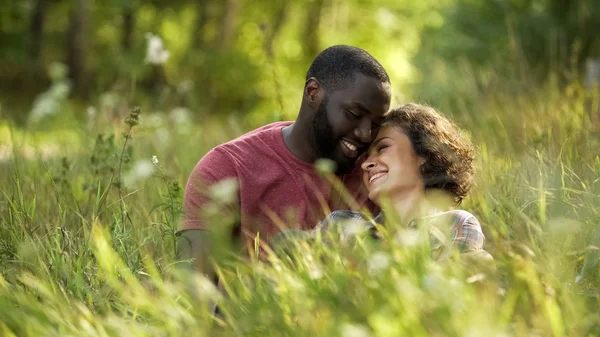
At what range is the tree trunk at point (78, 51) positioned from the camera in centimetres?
1903

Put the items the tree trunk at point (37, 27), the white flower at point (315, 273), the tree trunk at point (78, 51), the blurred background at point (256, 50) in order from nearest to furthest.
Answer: the white flower at point (315, 273)
the blurred background at point (256, 50)
the tree trunk at point (78, 51)
the tree trunk at point (37, 27)

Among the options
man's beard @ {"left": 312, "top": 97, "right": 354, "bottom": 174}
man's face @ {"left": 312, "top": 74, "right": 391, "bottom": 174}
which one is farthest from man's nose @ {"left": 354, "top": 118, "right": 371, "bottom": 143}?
man's beard @ {"left": 312, "top": 97, "right": 354, "bottom": 174}

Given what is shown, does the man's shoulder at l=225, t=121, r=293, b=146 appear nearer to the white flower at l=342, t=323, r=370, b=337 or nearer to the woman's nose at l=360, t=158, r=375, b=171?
the woman's nose at l=360, t=158, r=375, b=171

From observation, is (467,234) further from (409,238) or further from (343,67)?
(343,67)

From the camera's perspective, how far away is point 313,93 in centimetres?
360

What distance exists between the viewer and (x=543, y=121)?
15.9 feet

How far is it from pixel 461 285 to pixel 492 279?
0.25 m

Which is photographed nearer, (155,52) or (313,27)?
(155,52)

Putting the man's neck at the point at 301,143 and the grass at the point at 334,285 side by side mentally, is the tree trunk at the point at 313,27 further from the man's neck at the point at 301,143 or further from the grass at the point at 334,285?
the grass at the point at 334,285

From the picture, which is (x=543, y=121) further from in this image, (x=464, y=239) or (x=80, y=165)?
(x=80, y=165)

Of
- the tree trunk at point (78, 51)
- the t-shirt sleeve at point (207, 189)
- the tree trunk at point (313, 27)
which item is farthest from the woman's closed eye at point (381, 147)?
the tree trunk at point (313, 27)

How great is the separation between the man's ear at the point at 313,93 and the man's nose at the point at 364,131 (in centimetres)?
23

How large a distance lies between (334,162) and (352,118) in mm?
196

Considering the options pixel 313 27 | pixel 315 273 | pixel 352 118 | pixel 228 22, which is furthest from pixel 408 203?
pixel 313 27
